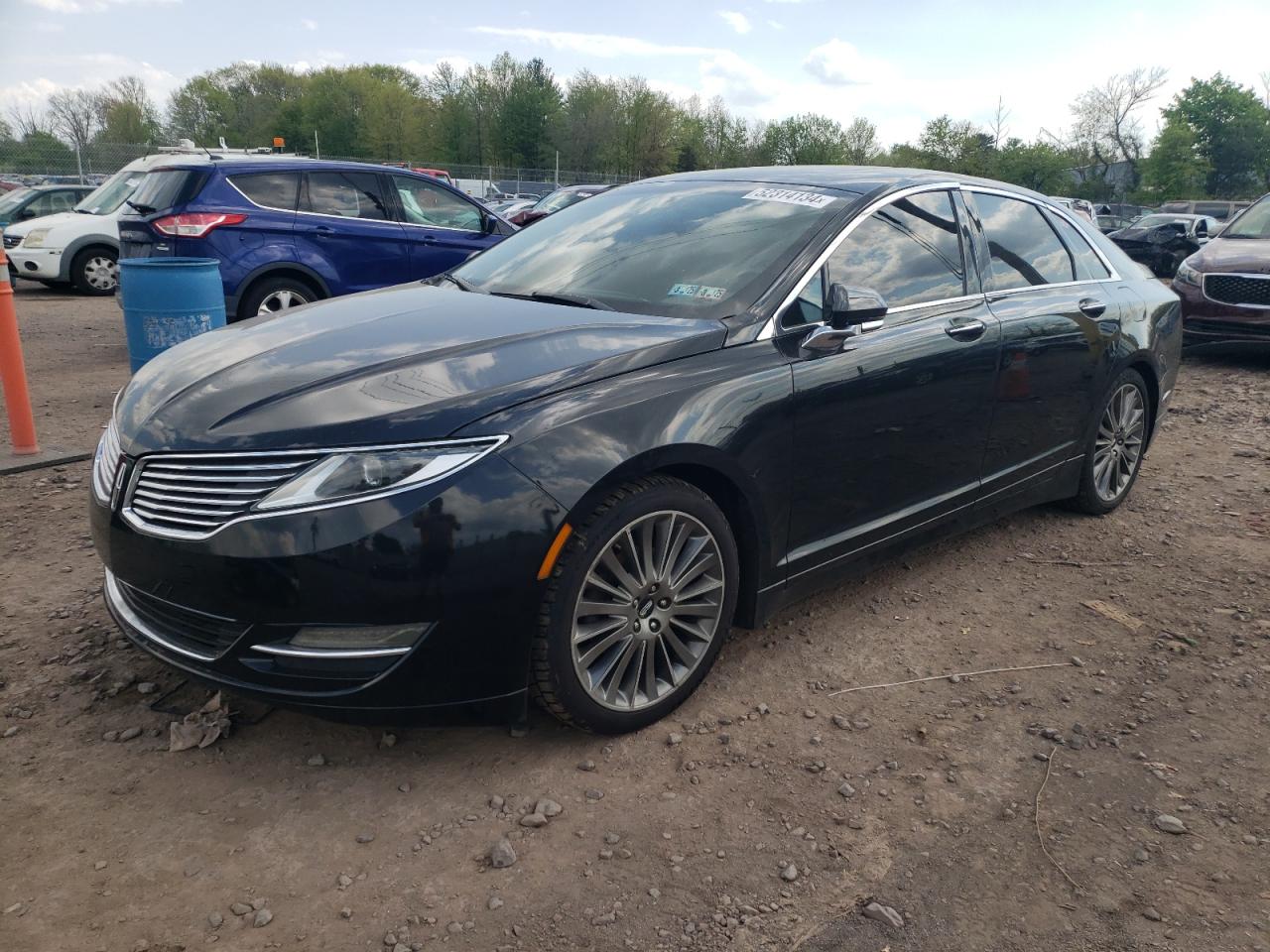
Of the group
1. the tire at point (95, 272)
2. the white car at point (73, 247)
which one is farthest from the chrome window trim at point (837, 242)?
the tire at point (95, 272)

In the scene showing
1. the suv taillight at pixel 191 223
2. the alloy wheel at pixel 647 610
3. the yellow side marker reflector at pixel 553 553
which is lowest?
the alloy wheel at pixel 647 610

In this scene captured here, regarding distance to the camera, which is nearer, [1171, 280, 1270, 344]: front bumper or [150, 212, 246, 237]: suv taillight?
[150, 212, 246, 237]: suv taillight

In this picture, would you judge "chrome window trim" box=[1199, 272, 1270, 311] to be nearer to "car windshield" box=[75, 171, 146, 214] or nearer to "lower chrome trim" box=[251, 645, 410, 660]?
"lower chrome trim" box=[251, 645, 410, 660]

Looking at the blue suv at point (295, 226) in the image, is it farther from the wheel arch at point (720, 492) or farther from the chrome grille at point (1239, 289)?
the chrome grille at point (1239, 289)

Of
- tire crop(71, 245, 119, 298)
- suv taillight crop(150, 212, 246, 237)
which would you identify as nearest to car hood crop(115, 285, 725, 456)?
suv taillight crop(150, 212, 246, 237)

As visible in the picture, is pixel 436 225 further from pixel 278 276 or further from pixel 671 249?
pixel 671 249

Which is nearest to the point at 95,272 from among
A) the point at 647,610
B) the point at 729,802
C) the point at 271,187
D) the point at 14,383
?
the point at 271,187

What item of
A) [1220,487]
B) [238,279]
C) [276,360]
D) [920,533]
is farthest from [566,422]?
[238,279]

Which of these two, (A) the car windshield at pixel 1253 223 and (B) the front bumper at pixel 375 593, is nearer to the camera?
(B) the front bumper at pixel 375 593

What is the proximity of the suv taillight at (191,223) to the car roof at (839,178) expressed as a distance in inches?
196

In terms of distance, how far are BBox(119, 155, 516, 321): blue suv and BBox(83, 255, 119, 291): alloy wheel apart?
5711 millimetres

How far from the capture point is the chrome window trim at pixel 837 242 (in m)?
3.18

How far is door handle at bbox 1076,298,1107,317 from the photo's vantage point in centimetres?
443

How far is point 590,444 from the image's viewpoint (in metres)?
2.64
